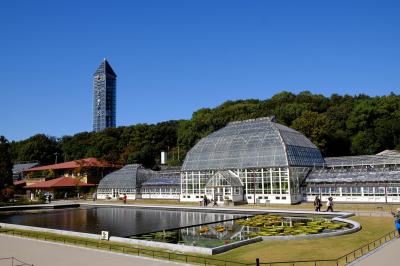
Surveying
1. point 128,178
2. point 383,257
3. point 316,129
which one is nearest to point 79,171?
point 128,178

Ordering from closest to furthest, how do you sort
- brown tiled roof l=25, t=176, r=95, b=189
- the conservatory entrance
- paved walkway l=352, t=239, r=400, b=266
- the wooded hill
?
1. paved walkway l=352, t=239, r=400, b=266
2. the conservatory entrance
3. the wooded hill
4. brown tiled roof l=25, t=176, r=95, b=189

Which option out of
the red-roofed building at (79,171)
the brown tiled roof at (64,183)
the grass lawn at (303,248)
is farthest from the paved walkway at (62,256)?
the red-roofed building at (79,171)

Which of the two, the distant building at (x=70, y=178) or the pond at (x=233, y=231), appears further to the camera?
the distant building at (x=70, y=178)

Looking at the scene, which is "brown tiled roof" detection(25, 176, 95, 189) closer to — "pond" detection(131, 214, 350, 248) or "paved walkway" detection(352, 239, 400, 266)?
"pond" detection(131, 214, 350, 248)

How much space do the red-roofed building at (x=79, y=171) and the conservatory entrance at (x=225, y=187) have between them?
146 feet

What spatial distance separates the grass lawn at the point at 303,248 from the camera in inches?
868

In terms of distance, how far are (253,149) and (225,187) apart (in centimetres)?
791

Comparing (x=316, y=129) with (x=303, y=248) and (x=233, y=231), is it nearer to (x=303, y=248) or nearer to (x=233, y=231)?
(x=233, y=231)

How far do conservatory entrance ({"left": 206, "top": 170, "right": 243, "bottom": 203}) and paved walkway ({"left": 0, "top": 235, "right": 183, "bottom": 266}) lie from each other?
3744 centimetres

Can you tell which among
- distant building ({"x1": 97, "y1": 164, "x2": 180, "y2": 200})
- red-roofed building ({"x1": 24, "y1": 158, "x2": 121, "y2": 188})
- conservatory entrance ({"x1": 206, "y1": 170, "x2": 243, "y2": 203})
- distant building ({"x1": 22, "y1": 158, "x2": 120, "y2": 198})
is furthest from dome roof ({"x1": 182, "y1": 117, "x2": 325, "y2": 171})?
red-roofed building ({"x1": 24, "y1": 158, "x2": 121, "y2": 188})

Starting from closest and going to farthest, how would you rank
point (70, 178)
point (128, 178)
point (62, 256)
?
point (62, 256), point (128, 178), point (70, 178)

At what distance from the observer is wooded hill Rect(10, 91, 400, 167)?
300 feet

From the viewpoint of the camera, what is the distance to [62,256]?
2366cm

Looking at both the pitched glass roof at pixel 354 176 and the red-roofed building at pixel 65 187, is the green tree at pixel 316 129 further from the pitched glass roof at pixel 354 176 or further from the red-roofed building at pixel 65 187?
the red-roofed building at pixel 65 187
